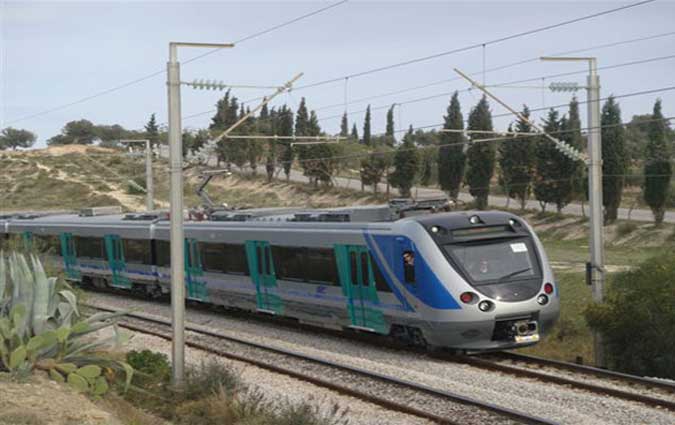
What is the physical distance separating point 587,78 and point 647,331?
5.54 meters

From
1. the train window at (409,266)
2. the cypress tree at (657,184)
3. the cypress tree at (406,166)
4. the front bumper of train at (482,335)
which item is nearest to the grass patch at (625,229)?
the cypress tree at (657,184)

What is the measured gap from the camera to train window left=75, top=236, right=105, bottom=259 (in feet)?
104

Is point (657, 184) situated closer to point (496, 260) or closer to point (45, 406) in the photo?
point (496, 260)

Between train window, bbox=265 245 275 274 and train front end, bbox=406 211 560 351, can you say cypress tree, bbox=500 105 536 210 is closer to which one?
train window, bbox=265 245 275 274

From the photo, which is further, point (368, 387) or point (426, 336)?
point (426, 336)

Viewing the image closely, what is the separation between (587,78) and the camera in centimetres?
2008

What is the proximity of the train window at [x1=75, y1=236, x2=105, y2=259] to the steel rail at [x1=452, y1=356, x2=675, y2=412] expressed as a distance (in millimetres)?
17739

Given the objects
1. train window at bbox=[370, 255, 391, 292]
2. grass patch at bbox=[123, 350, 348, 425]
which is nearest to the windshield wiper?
train window at bbox=[370, 255, 391, 292]

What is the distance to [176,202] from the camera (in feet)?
49.7

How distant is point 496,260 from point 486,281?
54cm

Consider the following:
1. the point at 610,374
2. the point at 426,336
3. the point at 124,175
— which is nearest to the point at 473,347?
the point at 426,336

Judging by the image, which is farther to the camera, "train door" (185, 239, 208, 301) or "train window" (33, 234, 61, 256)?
"train window" (33, 234, 61, 256)

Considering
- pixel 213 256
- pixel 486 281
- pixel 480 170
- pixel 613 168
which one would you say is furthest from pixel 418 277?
pixel 480 170

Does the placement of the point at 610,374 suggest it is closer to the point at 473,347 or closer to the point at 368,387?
the point at 473,347
